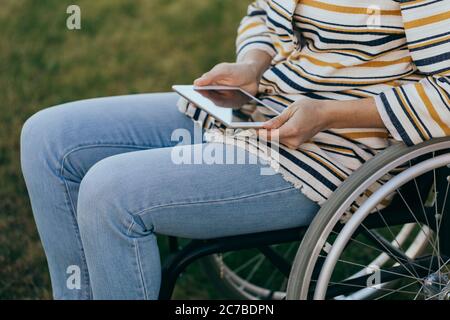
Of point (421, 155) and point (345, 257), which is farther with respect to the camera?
point (345, 257)

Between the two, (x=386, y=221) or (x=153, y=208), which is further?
(x=386, y=221)

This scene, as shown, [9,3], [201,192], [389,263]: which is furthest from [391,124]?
[9,3]

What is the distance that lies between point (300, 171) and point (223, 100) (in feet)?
0.99

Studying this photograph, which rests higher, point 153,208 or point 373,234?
point 153,208

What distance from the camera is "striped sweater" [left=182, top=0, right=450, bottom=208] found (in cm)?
135

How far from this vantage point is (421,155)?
1.43 meters

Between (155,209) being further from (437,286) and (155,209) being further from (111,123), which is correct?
(437,286)

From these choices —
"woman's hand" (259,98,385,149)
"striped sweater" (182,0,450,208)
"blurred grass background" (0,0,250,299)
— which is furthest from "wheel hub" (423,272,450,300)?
"blurred grass background" (0,0,250,299)

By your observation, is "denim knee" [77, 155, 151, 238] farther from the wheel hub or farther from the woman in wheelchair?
the wheel hub

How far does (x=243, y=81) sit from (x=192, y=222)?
445mm

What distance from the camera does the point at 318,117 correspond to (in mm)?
1405

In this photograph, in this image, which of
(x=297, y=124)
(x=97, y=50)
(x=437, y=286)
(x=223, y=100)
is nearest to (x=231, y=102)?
(x=223, y=100)

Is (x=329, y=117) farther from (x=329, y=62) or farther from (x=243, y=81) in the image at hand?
(x=243, y=81)

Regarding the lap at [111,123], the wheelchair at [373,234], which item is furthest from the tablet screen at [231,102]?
the wheelchair at [373,234]
